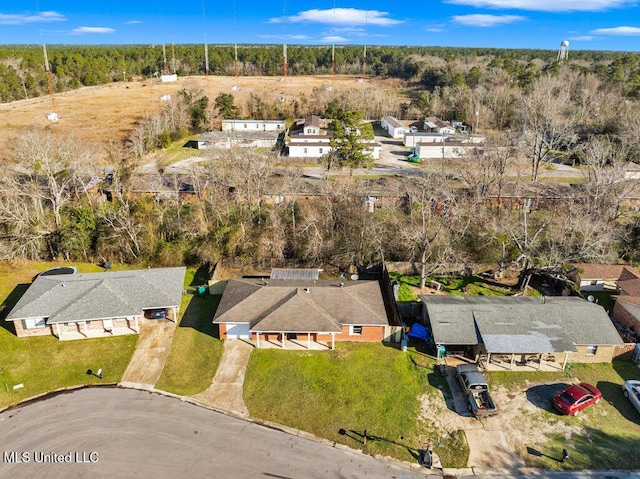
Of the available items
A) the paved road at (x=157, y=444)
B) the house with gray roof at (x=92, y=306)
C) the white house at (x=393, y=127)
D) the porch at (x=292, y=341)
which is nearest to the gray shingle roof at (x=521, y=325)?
the porch at (x=292, y=341)

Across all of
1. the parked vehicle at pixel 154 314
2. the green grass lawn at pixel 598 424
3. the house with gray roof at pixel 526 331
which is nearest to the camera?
the green grass lawn at pixel 598 424

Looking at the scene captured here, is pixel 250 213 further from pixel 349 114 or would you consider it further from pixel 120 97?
pixel 120 97

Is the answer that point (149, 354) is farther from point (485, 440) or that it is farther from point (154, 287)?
point (485, 440)

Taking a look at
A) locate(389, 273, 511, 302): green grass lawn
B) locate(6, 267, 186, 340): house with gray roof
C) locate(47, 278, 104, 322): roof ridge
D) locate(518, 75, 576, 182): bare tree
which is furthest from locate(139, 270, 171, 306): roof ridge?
locate(518, 75, 576, 182): bare tree

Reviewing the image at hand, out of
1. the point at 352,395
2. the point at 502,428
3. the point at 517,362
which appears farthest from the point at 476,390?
the point at 352,395

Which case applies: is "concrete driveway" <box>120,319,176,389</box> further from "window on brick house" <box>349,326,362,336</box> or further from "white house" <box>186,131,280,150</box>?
"white house" <box>186,131,280,150</box>

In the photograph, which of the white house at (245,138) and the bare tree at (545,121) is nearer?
the bare tree at (545,121)

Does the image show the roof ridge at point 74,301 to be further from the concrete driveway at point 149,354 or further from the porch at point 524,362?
the porch at point 524,362
